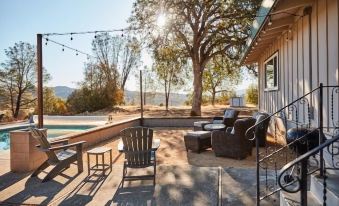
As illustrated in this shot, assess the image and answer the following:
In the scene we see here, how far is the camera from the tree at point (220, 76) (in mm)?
17603

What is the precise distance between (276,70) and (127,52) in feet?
70.5

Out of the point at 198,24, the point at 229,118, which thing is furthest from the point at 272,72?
the point at 198,24

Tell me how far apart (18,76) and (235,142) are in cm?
1924

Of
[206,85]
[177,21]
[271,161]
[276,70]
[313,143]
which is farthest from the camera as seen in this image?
[206,85]

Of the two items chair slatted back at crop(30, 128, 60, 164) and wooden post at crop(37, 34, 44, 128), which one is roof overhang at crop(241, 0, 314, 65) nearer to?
chair slatted back at crop(30, 128, 60, 164)

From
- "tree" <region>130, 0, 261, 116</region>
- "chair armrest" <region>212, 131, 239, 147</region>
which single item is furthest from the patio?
"tree" <region>130, 0, 261, 116</region>

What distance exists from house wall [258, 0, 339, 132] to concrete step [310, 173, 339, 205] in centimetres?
125

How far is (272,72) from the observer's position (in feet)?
30.0

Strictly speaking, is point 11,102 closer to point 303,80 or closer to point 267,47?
point 267,47

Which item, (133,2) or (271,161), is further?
(133,2)

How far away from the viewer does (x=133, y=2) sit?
15781 millimetres

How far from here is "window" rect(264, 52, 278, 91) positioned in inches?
331

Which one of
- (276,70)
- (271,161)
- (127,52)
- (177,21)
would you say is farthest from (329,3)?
(127,52)

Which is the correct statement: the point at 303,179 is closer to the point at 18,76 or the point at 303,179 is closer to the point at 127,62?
the point at 18,76
